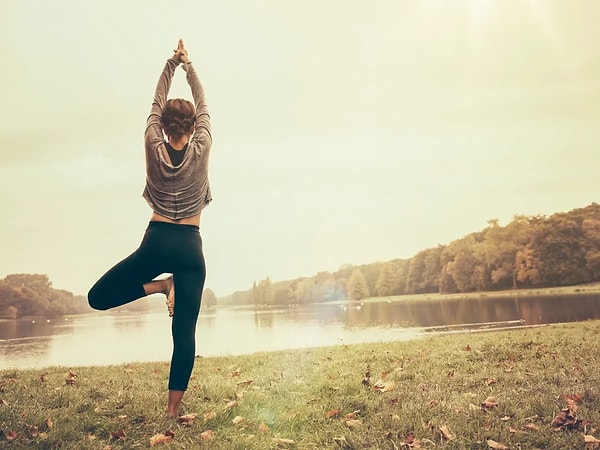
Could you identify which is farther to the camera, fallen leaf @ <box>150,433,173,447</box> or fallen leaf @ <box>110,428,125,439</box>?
fallen leaf @ <box>110,428,125,439</box>

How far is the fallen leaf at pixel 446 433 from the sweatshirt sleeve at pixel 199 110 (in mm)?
2857

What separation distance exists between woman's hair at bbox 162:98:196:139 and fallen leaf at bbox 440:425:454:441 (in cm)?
307

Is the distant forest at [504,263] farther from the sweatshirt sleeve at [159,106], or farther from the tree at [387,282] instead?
the sweatshirt sleeve at [159,106]

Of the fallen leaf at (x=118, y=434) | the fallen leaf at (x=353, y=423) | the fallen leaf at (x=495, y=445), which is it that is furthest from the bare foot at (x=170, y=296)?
the fallen leaf at (x=495, y=445)

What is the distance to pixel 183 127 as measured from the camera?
4.19m

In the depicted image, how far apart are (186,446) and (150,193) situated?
194 centimetres

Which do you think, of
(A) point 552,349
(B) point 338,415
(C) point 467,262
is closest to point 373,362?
Answer: (A) point 552,349

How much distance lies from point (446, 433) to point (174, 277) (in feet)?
7.80

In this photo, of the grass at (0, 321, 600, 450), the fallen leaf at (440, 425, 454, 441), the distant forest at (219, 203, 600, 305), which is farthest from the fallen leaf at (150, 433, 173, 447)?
the distant forest at (219, 203, 600, 305)

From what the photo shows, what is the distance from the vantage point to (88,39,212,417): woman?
157 inches

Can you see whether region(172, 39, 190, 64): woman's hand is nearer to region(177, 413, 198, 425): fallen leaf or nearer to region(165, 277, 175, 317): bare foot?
region(165, 277, 175, 317): bare foot

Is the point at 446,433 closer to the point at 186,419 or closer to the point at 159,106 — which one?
the point at 186,419

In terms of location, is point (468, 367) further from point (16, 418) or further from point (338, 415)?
point (16, 418)

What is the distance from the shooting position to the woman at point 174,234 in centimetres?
400
